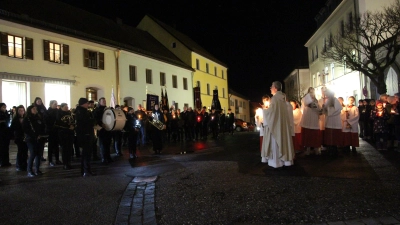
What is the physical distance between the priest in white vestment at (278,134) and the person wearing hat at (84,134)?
4216mm

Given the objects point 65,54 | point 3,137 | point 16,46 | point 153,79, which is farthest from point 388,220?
point 153,79

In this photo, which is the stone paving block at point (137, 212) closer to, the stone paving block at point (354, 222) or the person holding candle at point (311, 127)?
the stone paving block at point (354, 222)

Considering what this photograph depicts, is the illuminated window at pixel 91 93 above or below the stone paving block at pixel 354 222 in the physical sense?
above

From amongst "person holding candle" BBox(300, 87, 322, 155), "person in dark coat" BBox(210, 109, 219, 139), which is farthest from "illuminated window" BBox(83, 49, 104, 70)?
"person holding candle" BBox(300, 87, 322, 155)

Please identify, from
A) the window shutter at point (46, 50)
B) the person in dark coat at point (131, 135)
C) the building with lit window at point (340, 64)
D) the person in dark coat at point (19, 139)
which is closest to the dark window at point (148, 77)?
the window shutter at point (46, 50)

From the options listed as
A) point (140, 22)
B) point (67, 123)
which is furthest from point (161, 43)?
point (67, 123)

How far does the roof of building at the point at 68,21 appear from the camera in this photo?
22084 millimetres

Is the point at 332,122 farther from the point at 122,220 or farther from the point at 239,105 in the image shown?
the point at 239,105

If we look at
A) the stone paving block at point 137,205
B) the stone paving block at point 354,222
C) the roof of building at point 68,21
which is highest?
the roof of building at point 68,21

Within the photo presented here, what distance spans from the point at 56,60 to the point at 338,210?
22476mm

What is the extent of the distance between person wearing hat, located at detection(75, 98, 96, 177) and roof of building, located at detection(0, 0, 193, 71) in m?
14.8

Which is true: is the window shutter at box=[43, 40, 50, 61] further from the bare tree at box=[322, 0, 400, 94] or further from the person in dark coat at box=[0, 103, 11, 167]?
the bare tree at box=[322, 0, 400, 94]

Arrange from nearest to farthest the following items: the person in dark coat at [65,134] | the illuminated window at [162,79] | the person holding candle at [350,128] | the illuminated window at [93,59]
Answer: the person in dark coat at [65,134]
the person holding candle at [350,128]
the illuminated window at [93,59]
the illuminated window at [162,79]

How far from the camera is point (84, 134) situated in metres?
8.59
